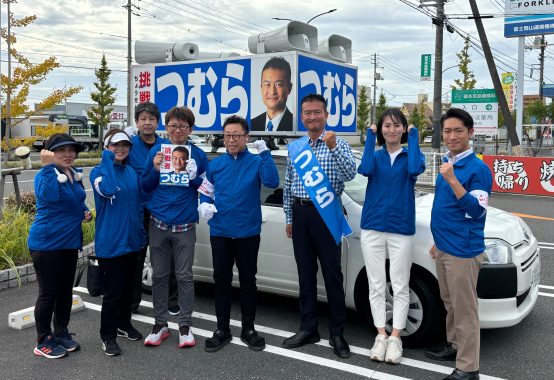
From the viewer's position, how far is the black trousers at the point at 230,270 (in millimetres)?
3914

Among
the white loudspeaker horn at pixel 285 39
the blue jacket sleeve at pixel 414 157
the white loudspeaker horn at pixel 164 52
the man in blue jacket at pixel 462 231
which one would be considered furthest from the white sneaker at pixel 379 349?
the white loudspeaker horn at pixel 164 52

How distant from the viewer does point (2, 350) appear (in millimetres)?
3939

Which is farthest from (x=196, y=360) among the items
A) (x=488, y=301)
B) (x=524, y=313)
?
(x=524, y=313)

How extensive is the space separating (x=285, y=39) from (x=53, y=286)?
295 cm

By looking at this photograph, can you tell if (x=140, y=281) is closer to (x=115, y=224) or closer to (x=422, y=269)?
(x=115, y=224)

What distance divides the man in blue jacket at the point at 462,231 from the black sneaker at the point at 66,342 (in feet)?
9.07

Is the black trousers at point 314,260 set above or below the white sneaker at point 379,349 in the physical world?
above

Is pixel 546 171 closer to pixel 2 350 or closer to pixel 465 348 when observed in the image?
pixel 465 348

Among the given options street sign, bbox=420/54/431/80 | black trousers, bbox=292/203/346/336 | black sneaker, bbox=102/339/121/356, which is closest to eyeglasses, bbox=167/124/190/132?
black trousers, bbox=292/203/346/336

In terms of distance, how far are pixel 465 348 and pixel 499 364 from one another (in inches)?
22.4

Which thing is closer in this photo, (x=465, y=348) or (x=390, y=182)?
(x=465, y=348)

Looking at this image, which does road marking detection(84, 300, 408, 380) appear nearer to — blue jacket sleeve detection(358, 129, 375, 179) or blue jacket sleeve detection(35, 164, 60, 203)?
blue jacket sleeve detection(358, 129, 375, 179)

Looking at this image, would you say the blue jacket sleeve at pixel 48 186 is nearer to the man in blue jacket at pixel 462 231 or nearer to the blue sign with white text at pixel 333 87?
the blue sign with white text at pixel 333 87

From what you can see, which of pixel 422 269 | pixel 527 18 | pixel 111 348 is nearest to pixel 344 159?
pixel 422 269
